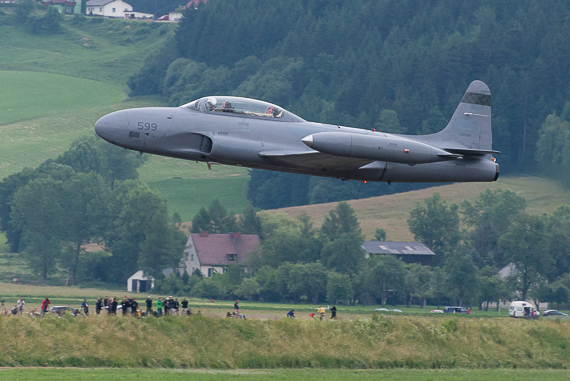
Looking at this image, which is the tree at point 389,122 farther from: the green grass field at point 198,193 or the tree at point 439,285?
the tree at point 439,285

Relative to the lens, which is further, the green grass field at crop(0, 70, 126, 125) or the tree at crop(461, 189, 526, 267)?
the green grass field at crop(0, 70, 126, 125)

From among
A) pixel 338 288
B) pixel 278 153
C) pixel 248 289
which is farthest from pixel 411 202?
pixel 278 153

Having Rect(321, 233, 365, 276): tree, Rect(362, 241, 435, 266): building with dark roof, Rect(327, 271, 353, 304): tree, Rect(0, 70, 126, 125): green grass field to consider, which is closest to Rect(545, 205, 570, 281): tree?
Rect(362, 241, 435, 266): building with dark roof

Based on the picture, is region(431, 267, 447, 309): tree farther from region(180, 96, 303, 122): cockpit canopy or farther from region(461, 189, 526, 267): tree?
region(180, 96, 303, 122): cockpit canopy

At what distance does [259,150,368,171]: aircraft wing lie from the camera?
34219 mm

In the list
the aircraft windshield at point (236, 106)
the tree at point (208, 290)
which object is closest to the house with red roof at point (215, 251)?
the tree at point (208, 290)

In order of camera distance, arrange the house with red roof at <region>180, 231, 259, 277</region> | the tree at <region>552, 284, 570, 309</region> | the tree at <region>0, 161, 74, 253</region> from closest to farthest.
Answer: the tree at <region>552, 284, 570, 309</region> < the house with red roof at <region>180, 231, 259, 277</region> < the tree at <region>0, 161, 74, 253</region>

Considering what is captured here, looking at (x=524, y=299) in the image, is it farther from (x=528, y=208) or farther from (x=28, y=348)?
(x=28, y=348)

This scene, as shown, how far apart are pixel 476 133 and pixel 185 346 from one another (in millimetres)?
16516

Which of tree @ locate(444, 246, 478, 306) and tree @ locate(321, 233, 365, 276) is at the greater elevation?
tree @ locate(321, 233, 365, 276)

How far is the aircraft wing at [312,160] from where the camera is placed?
1347 inches

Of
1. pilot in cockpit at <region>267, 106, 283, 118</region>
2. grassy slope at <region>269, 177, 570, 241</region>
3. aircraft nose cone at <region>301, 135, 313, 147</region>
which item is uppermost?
grassy slope at <region>269, 177, 570, 241</region>

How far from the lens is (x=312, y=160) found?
34719 mm

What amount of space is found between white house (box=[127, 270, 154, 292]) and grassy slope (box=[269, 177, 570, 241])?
114ft
